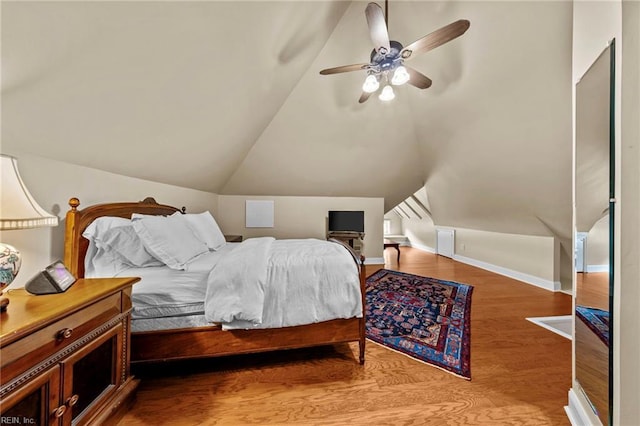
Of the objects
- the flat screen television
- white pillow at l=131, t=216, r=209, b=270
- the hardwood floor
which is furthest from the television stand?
white pillow at l=131, t=216, r=209, b=270

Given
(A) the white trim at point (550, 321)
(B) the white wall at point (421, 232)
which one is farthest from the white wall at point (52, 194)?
(B) the white wall at point (421, 232)

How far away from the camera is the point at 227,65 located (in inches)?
80.4

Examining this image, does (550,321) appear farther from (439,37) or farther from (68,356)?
(68,356)

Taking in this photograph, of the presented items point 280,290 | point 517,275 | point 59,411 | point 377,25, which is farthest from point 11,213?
point 517,275

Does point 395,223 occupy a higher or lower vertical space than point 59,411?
higher

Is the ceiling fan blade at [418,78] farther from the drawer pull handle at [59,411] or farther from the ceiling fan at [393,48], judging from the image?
the drawer pull handle at [59,411]

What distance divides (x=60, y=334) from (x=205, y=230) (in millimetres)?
1783

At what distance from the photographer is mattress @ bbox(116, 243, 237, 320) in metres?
1.67

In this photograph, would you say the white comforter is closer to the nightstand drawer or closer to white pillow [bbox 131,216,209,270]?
white pillow [bbox 131,216,209,270]

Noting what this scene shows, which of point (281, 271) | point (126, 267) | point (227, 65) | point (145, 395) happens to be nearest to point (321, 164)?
point (227, 65)

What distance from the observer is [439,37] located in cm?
182

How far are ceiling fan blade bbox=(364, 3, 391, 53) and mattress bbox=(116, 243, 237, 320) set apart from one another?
208 centimetres

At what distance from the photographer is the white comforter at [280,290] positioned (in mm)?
1709

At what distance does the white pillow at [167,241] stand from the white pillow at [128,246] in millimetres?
54
